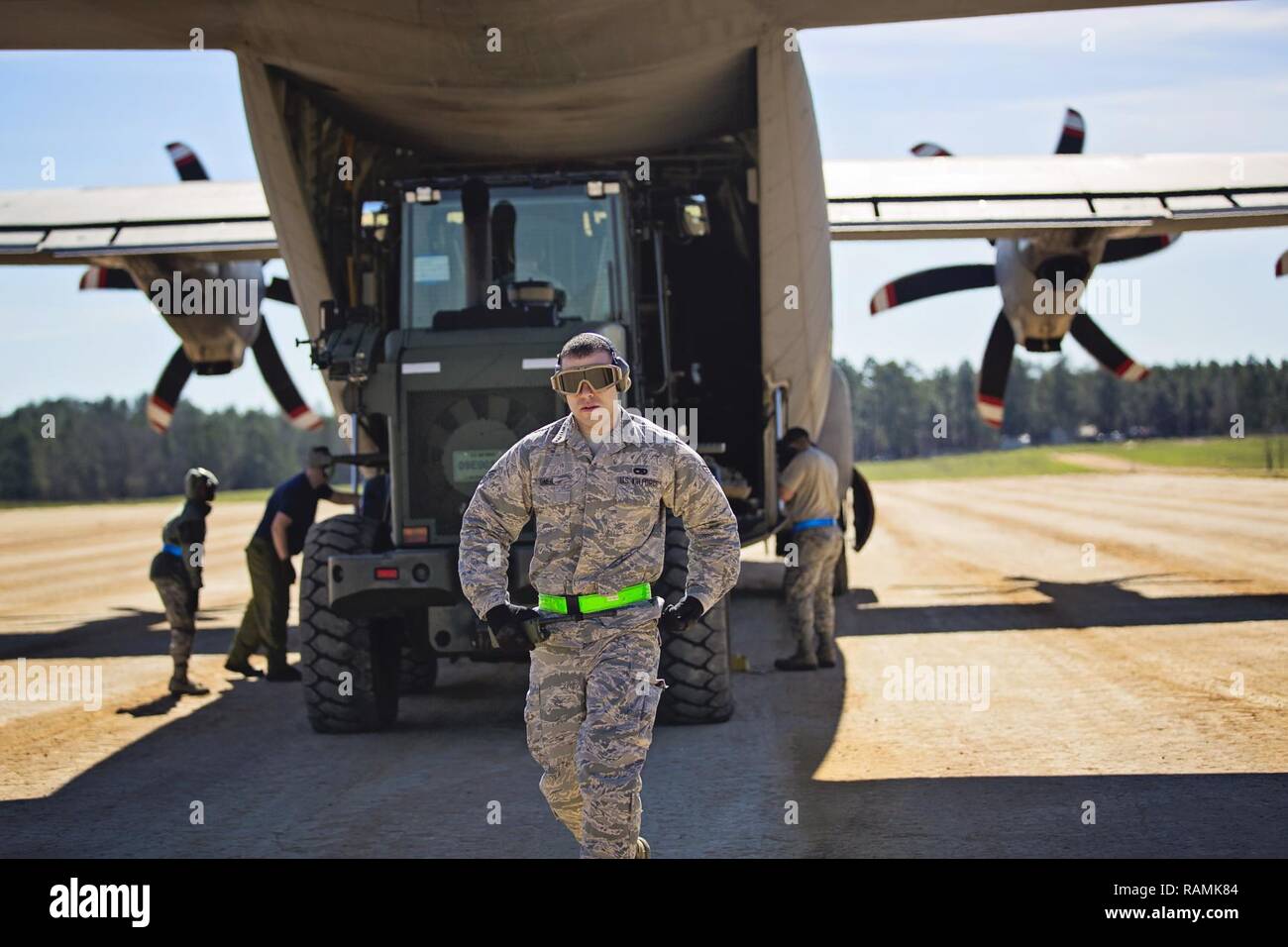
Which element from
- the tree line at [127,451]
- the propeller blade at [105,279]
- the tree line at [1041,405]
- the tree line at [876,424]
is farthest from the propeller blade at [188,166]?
the tree line at [1041,405]

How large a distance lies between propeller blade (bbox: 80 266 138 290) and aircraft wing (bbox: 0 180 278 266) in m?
2.29

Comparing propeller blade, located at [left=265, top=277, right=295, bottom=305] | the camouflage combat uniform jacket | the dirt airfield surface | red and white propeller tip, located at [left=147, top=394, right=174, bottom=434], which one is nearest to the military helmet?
the dirt airfield surface

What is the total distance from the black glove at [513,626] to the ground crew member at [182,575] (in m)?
6.62

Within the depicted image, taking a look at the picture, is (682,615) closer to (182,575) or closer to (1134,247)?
(182,575)

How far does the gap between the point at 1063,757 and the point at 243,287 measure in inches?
486

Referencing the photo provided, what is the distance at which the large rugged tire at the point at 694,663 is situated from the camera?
886 centimetres

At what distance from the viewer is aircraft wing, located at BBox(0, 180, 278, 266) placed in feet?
47.0

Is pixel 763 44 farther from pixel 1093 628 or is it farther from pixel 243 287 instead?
pixel 243 287

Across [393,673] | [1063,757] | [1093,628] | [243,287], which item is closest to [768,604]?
[1093,628]

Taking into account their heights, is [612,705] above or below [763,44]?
below

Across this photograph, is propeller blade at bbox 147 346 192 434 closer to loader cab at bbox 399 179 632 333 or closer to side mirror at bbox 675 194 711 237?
loader cab at bbox 399 179 632 333

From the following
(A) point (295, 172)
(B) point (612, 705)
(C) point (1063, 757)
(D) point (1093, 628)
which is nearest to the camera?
(B) point (612, 705)

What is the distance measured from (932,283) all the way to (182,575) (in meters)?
13.0
